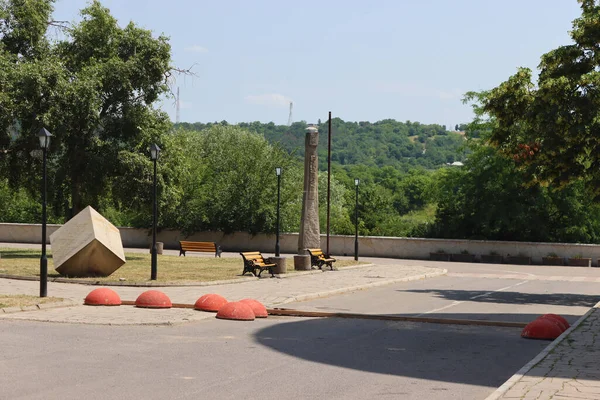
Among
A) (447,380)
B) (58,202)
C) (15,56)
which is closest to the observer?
(447,380)

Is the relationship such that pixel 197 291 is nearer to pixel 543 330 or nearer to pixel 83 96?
pixel 543 330

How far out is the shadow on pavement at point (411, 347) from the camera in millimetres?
10445

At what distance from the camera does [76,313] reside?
15555 millimetres

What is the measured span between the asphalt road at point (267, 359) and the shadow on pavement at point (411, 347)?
0.05 ft

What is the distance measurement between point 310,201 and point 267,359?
22670 mm

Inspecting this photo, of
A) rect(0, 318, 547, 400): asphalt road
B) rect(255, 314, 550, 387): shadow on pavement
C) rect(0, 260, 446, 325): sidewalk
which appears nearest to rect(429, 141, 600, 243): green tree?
rect(0, 260, 446, 325): sidewalk

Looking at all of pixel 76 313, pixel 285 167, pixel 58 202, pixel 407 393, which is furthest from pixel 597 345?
pixel 285 167

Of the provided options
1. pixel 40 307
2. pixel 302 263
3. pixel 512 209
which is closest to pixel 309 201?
pixel 302 263

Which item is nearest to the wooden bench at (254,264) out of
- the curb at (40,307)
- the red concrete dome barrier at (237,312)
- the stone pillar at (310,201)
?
the stone pillar at (310,201)

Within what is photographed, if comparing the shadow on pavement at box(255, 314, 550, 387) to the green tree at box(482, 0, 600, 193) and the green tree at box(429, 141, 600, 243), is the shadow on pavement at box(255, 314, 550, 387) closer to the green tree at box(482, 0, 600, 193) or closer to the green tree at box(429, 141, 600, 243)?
the green tree at box(482, 0, 600, 193)

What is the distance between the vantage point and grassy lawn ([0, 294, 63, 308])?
1611 centimetres

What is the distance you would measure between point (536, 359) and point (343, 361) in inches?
96.4

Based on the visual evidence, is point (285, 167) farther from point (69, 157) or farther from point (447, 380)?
point (447, 380)

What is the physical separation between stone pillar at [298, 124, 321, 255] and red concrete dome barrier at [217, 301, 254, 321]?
17.5 meters
